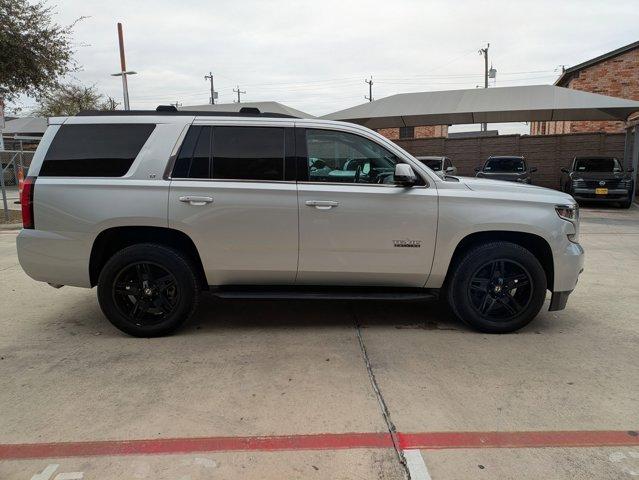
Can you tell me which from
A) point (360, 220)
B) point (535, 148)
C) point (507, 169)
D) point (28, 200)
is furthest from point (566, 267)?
point (535, 148)

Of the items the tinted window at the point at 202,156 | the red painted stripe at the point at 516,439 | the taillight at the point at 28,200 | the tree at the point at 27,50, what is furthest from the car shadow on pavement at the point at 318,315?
the tree at the point at 27,50

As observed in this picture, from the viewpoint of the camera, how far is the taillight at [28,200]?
4.26 meters

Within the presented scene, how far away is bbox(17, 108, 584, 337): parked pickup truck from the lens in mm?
4273

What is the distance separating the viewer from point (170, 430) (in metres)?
2.98

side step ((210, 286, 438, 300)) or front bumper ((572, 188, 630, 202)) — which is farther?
front bumper ((572, 188, 630, 202))

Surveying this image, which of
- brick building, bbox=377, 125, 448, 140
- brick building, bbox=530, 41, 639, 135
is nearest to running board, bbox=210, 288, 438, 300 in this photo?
brick building, bbox=530, 41, 639, 135

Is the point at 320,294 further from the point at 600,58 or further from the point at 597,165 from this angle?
the point at 600,58

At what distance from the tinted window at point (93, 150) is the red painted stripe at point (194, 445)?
2279 mm

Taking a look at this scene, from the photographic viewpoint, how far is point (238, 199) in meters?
4.27

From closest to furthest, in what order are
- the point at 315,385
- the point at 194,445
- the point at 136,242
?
the point at 194,445, the point at 315,385, the point at 136,242

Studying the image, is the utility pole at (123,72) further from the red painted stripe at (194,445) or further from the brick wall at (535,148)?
the red painted stripe at (194,445)

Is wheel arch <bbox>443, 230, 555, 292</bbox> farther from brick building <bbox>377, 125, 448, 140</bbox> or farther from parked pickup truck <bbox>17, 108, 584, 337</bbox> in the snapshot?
brick building <bbox>377, 125, 448, 140</bbox>

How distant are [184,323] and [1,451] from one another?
1851 millimetres

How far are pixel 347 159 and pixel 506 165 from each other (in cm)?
1402
